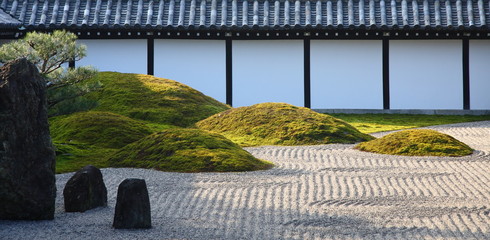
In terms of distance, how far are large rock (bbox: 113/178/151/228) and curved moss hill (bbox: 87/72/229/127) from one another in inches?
384

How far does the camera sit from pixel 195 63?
22.2m

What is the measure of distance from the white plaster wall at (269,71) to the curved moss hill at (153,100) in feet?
5.08

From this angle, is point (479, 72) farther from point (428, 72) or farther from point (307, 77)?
point (307, 77)

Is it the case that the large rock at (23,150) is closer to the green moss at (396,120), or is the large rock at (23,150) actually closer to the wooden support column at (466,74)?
the green moss at (396,120)

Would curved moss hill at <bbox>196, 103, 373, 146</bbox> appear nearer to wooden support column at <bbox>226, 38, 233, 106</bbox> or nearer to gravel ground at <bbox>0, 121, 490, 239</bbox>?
gravel ground at <bbox>0, 121, 490, 239</bbox>

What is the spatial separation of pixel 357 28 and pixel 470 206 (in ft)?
40.2

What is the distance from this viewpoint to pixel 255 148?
15.7m

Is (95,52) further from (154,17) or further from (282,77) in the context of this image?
(282,77)

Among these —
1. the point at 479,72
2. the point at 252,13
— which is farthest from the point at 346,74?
the point at 479,72

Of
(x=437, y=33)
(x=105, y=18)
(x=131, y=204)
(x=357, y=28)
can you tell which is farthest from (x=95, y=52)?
(x=131, y=204)

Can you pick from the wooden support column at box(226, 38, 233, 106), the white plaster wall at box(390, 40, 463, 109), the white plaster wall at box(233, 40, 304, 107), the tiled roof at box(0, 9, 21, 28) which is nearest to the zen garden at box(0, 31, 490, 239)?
the white plaster wall at box(390, 40, 463, 109)

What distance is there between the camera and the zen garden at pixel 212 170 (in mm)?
8789

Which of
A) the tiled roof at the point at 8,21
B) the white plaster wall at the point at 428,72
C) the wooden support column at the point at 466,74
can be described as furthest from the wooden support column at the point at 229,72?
the wooden support column at the point at 466,74

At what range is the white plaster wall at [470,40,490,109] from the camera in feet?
71.9
